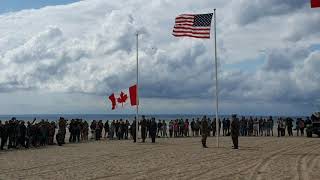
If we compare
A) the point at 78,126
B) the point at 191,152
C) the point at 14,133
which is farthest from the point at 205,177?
the point at 78,126

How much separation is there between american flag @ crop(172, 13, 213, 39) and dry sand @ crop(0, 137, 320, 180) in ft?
17.6

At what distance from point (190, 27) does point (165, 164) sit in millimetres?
8392

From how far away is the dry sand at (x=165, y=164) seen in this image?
1449 centimetres

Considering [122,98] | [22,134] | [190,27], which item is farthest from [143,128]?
[190,27]

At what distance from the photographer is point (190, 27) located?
23.6m

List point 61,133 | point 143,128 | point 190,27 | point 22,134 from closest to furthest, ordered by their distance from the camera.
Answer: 1. point 190,27
2. point 22,134
3. point 61,133
4. point 143,128

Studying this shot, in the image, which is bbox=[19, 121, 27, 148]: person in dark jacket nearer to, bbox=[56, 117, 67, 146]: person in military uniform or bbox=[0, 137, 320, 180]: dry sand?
bbox=[56, 117, 67, 146]: person in military uniform

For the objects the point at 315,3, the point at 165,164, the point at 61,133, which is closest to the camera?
the point at 315,3

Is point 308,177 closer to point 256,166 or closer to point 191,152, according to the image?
point 256,166

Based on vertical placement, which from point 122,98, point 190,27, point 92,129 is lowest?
point 92,129

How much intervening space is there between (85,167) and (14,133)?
973 cm

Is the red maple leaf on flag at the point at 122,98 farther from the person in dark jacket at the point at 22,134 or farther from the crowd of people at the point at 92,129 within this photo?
the person in dark jacket at the point at 22,134

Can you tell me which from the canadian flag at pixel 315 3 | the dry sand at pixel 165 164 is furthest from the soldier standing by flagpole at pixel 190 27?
the canadian flag at pixel 315 3

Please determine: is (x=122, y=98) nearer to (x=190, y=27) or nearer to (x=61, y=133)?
(x=61, y=133)
